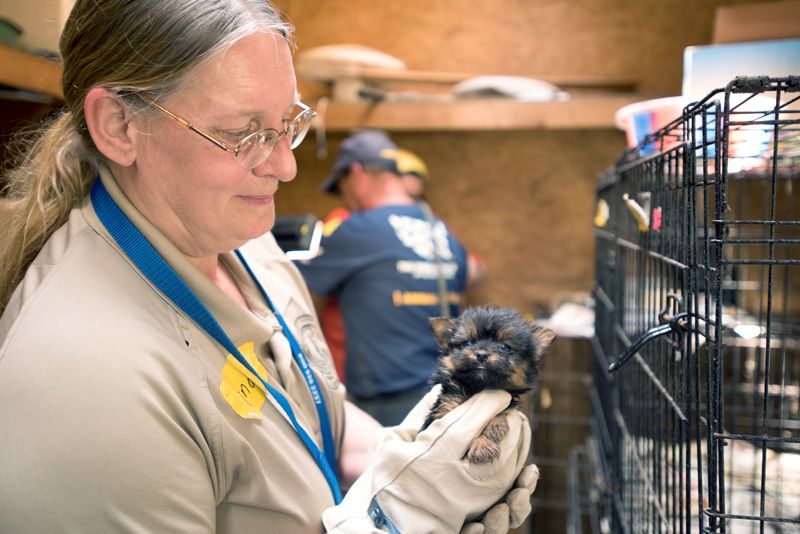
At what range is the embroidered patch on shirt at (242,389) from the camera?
0.90 meters

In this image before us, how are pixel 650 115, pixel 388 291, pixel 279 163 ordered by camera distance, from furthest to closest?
pixel 388 291 < pixel 650 115 < pixel 279 163

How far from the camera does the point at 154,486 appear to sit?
0.76 meters

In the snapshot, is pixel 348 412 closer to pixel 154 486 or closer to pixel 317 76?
pixel 154 486

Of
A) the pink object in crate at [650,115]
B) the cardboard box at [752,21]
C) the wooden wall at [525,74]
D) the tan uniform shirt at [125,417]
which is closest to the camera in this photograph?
the tan uniform shirt at [125,417]

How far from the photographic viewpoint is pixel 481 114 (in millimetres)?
2746

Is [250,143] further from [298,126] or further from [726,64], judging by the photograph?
[726,64]

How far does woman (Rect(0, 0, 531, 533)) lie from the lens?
745 mm

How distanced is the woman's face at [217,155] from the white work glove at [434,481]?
1.29 ft

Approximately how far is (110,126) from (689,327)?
0.80m

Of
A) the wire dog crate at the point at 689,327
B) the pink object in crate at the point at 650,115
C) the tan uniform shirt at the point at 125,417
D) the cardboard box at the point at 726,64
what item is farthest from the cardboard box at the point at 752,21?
the tan uniform shirt at the point at 125,417

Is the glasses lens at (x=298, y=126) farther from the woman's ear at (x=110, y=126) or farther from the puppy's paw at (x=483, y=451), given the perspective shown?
the puppy's paw at (x=483, y=451)

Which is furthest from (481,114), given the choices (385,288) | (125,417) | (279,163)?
(125,417)

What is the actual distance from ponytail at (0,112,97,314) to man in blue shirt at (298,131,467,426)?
1674 mm

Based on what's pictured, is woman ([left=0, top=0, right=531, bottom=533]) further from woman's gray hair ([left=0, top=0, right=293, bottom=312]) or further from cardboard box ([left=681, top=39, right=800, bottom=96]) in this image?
cardboard box ([left=681, top=39, right=800, bottom=96])
